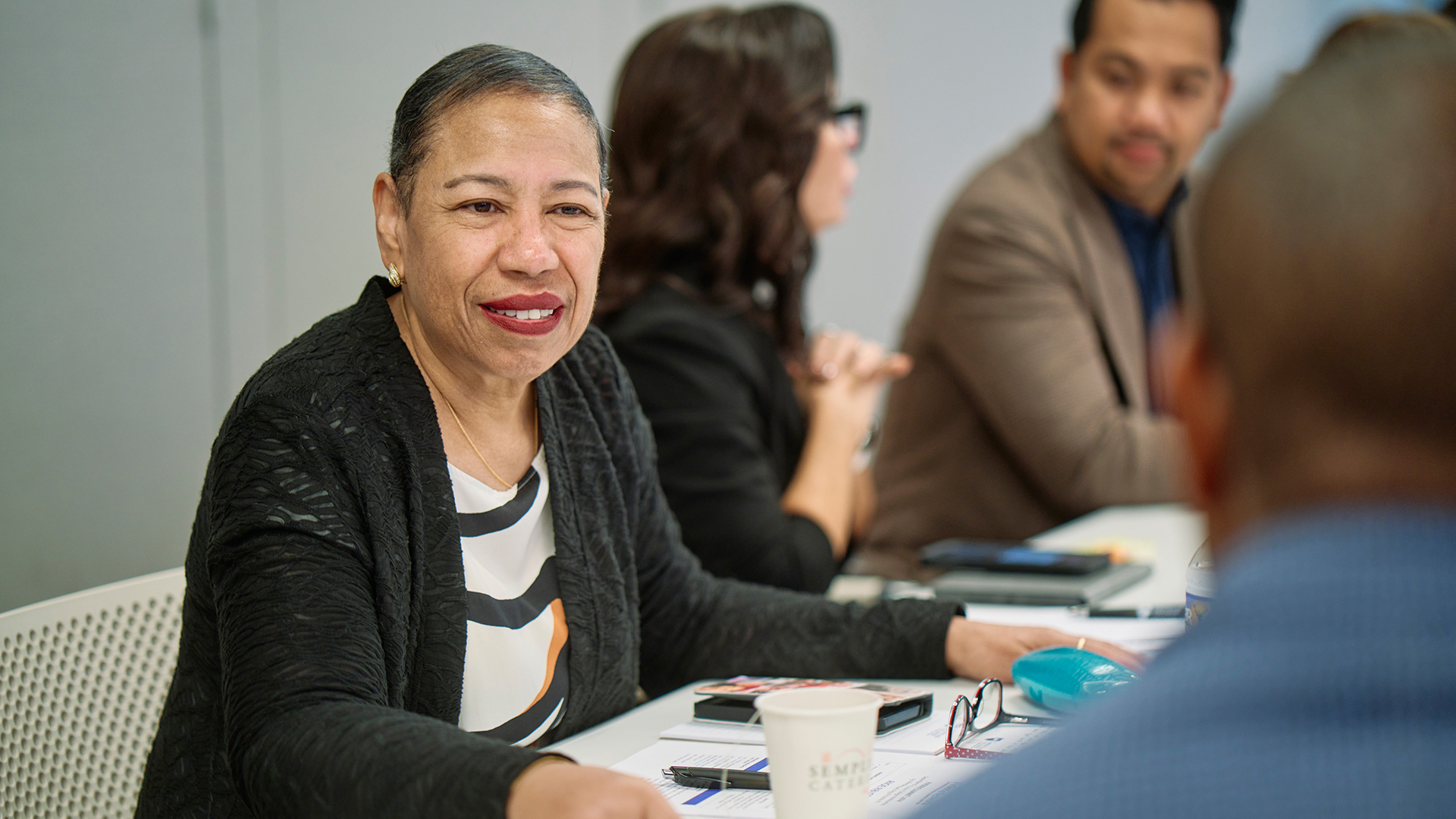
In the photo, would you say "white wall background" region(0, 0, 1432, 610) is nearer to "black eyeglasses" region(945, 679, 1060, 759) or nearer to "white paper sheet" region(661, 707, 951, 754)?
"white paper sheet" region(661, 707, 951, 754)

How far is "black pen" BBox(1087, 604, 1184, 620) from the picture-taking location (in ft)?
5.14

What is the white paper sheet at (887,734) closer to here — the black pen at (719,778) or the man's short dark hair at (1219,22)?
the black pen at (719,778)

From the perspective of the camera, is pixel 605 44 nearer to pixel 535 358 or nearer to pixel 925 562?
pixel 925 562

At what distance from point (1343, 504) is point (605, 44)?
3.17 metres

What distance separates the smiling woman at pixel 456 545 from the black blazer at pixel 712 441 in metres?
0.46

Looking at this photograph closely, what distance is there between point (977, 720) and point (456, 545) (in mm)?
507

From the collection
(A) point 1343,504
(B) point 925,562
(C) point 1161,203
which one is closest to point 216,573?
(A) point 1343,504

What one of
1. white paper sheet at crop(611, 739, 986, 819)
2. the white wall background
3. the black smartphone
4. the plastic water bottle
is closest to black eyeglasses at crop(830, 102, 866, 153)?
the white wall background

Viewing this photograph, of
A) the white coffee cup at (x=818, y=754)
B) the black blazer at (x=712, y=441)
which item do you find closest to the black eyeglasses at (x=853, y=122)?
the black blazer at (x=712, y=441)

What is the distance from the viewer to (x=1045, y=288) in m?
2.60

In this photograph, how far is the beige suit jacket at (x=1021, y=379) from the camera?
8.35ft

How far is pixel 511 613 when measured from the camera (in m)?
1.18

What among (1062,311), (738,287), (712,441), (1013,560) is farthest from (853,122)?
(1013,560)

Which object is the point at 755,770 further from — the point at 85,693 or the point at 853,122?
the point at 853,122
